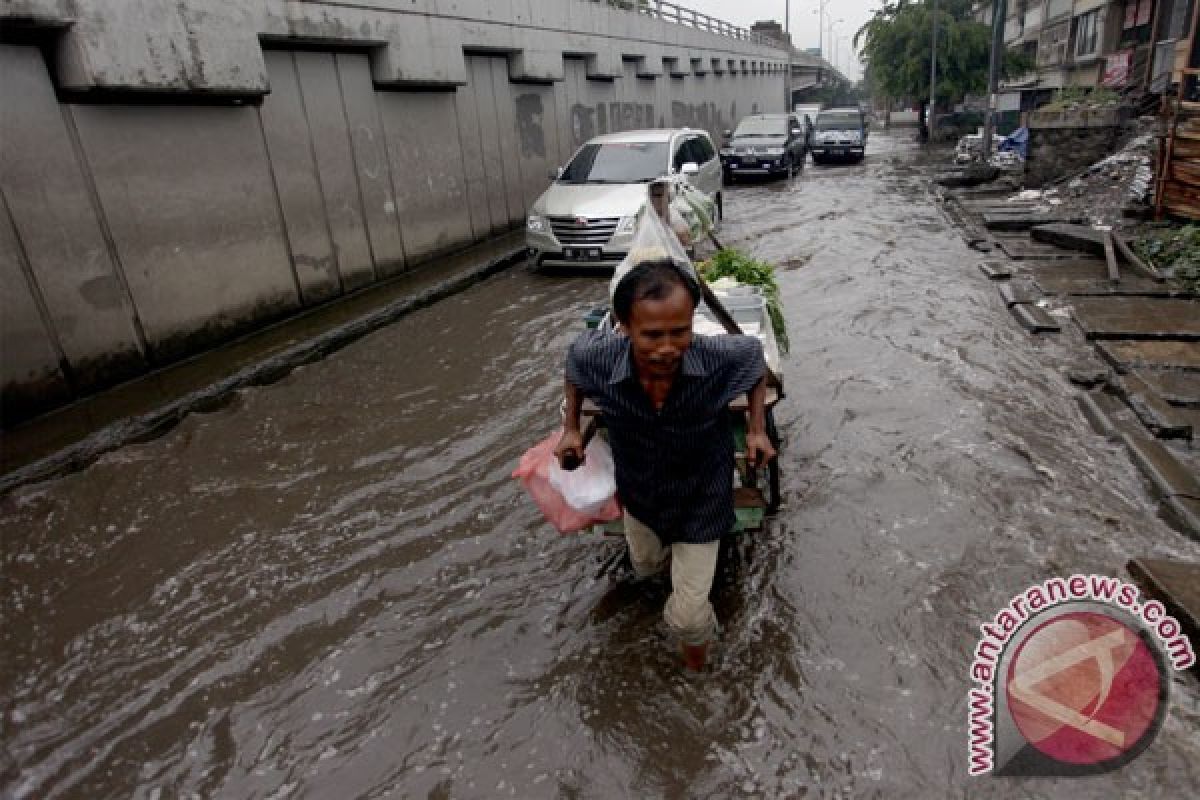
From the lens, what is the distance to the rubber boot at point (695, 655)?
9.77ft

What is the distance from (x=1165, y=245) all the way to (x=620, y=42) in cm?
1352

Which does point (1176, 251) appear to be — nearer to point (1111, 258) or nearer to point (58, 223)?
point (1111, 258)

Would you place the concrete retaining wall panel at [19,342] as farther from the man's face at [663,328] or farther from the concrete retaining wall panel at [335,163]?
the man's face at [663,328]

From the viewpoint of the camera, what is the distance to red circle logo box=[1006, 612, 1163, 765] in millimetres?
2625

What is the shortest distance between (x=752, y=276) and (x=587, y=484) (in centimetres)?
240

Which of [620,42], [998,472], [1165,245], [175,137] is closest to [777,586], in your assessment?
[998,472]

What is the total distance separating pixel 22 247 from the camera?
5.45m

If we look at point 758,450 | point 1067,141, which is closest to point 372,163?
point 758,450

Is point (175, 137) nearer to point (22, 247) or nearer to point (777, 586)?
point (22, 247)

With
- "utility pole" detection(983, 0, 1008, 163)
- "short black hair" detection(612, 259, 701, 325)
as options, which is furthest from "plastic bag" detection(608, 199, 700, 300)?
"utility pole" detection(983, 0, 1008, 163)

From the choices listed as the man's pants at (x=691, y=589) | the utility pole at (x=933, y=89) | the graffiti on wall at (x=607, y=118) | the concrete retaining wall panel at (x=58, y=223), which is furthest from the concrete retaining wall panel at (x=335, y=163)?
the utility pole at (x=933, y=89)

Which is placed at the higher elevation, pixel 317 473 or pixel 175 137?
pixel 175 137

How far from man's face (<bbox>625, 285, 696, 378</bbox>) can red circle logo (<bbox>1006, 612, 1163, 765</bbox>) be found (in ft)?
6.35

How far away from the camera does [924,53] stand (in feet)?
109
